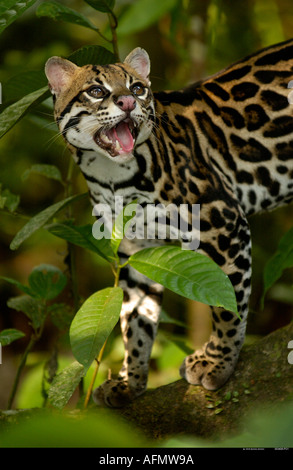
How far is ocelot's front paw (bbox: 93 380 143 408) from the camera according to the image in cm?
225

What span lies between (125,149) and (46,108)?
73 centimetres

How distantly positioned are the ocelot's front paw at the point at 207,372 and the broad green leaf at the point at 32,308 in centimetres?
63

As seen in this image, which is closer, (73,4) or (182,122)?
(182,122)

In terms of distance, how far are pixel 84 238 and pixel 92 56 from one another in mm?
698

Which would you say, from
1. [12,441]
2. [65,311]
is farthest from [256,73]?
[12,441]

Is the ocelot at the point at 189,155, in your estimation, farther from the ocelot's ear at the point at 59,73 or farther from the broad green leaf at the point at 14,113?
the broad green leaf at the point at 14,113

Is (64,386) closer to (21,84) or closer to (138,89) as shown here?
(138,89)

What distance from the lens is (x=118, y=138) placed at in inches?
73.4

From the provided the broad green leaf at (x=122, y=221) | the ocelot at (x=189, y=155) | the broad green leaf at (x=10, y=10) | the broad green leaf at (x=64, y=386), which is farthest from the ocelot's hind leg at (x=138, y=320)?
the broad green leaf at (x=10, y=10)

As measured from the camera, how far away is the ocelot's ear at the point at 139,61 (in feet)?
6.64

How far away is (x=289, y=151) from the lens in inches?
91.1

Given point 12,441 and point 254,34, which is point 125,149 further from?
point 254,34

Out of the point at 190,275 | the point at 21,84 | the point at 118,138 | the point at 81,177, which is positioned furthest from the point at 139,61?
the point at 81,177

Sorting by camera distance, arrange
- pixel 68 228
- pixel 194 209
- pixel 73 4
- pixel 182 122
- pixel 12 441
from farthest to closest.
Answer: pixel 73 4 → pixel 182 122 → pixel 194 209 → pixel 68 228 → pixel 12 441
